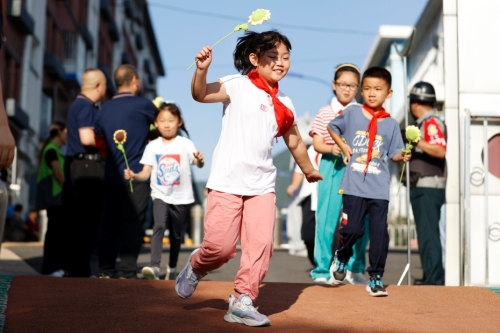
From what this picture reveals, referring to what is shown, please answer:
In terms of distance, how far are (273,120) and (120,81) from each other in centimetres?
324

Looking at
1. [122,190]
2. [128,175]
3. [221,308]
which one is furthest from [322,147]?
[221,308]

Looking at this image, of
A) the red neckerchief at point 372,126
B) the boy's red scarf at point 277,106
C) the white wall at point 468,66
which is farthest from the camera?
the white wall at point 468,66

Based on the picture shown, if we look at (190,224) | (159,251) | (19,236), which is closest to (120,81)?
(159,251)

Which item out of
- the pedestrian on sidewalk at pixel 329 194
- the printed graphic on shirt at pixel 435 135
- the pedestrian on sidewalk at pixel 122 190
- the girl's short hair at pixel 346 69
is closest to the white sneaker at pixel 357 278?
the pedestrian on sidewalk at pixel 329 194

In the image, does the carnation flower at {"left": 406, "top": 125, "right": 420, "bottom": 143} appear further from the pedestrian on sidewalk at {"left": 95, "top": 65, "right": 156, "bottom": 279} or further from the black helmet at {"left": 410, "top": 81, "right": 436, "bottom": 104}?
the pedestrian on sidewalk at {"left": 95, "top": 65, "right": 156, "bottom": 279}

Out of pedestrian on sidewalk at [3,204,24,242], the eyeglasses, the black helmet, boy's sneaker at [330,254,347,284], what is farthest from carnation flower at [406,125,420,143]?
pedestrian on sidewalk at [3,204,24,242]

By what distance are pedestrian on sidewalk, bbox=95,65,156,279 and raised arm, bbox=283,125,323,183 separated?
2.55 meters

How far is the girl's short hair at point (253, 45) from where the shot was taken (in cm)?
590

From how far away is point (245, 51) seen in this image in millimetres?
6059

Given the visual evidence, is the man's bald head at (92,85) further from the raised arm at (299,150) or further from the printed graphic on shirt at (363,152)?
the raised arm at (299,150)

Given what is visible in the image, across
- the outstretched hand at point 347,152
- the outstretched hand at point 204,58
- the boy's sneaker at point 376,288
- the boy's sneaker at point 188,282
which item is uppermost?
the outstretched hand at point 204,58

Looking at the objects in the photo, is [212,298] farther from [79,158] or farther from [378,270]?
[79,158]

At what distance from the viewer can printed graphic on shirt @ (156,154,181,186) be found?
343 inches

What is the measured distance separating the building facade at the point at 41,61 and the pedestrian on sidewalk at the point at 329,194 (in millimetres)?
14184
